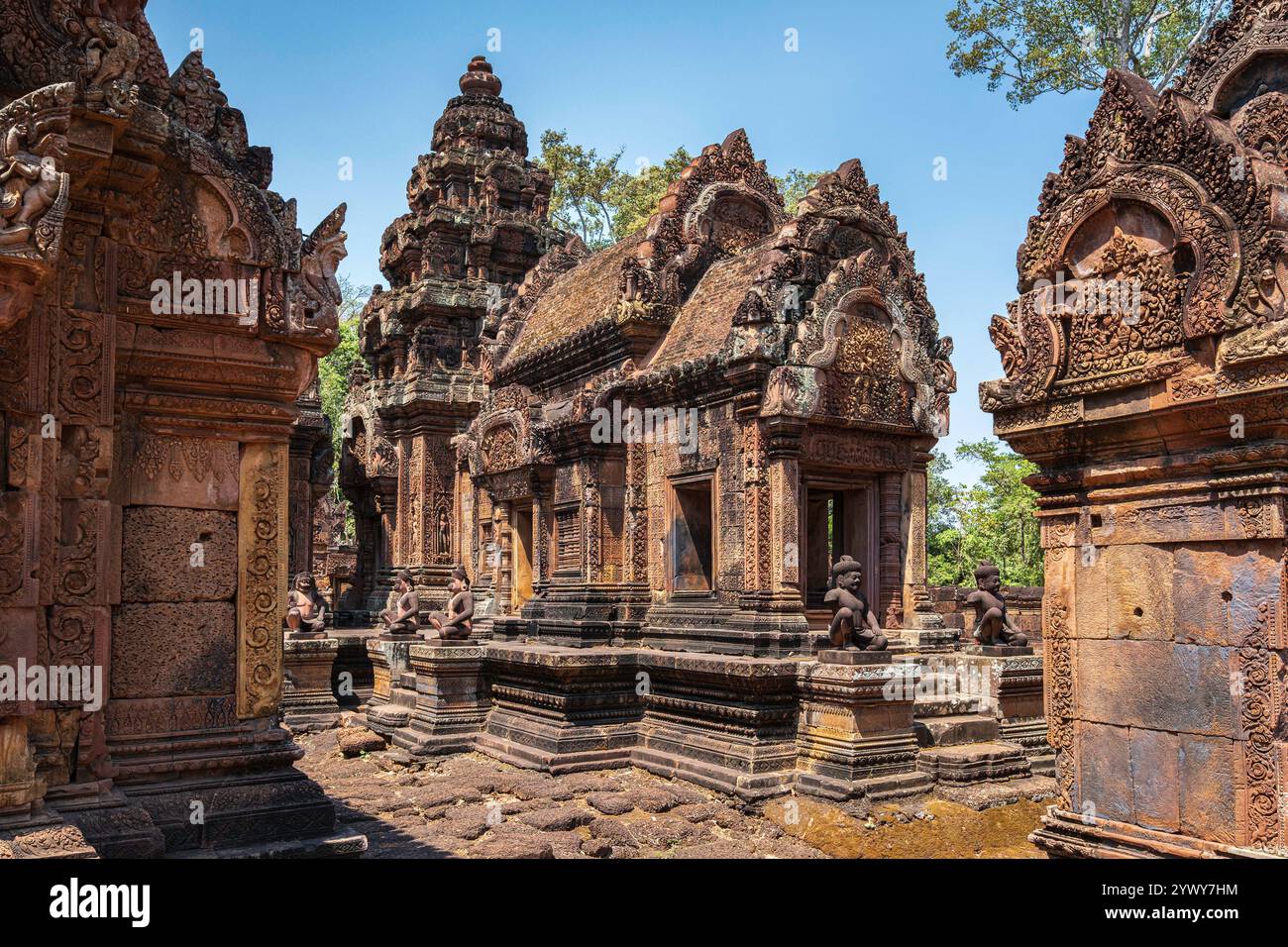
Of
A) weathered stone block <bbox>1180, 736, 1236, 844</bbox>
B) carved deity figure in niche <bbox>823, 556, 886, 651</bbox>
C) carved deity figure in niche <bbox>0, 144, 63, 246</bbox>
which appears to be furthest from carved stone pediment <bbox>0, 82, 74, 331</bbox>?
carved deity figure in niche <bbox>823, 556, 886, 651</bbox>

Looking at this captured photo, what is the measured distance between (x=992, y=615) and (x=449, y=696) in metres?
6.30

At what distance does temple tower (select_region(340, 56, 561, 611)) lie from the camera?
61.7 feet

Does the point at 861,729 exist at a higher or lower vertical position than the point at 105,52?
lower

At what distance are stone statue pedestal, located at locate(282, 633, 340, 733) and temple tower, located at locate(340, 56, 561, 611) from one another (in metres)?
4.26

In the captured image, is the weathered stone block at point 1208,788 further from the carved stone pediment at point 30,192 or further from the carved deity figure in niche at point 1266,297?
the carved stone pediment at point 30,192

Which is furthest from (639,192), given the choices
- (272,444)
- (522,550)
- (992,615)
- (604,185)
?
(272,444)

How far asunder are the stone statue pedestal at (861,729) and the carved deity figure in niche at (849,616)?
0.39ft

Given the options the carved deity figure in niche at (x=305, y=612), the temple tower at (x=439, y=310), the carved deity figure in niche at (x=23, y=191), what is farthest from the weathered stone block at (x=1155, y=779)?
the temple tower at (x=439, y=310)

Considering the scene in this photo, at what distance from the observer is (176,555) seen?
5.26 m

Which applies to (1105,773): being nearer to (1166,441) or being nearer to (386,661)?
(1166,441)

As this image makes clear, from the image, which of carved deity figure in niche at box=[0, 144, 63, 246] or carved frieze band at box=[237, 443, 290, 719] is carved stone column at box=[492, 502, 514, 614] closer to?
carved frieze band at box=[237, 443, 290, 719]
